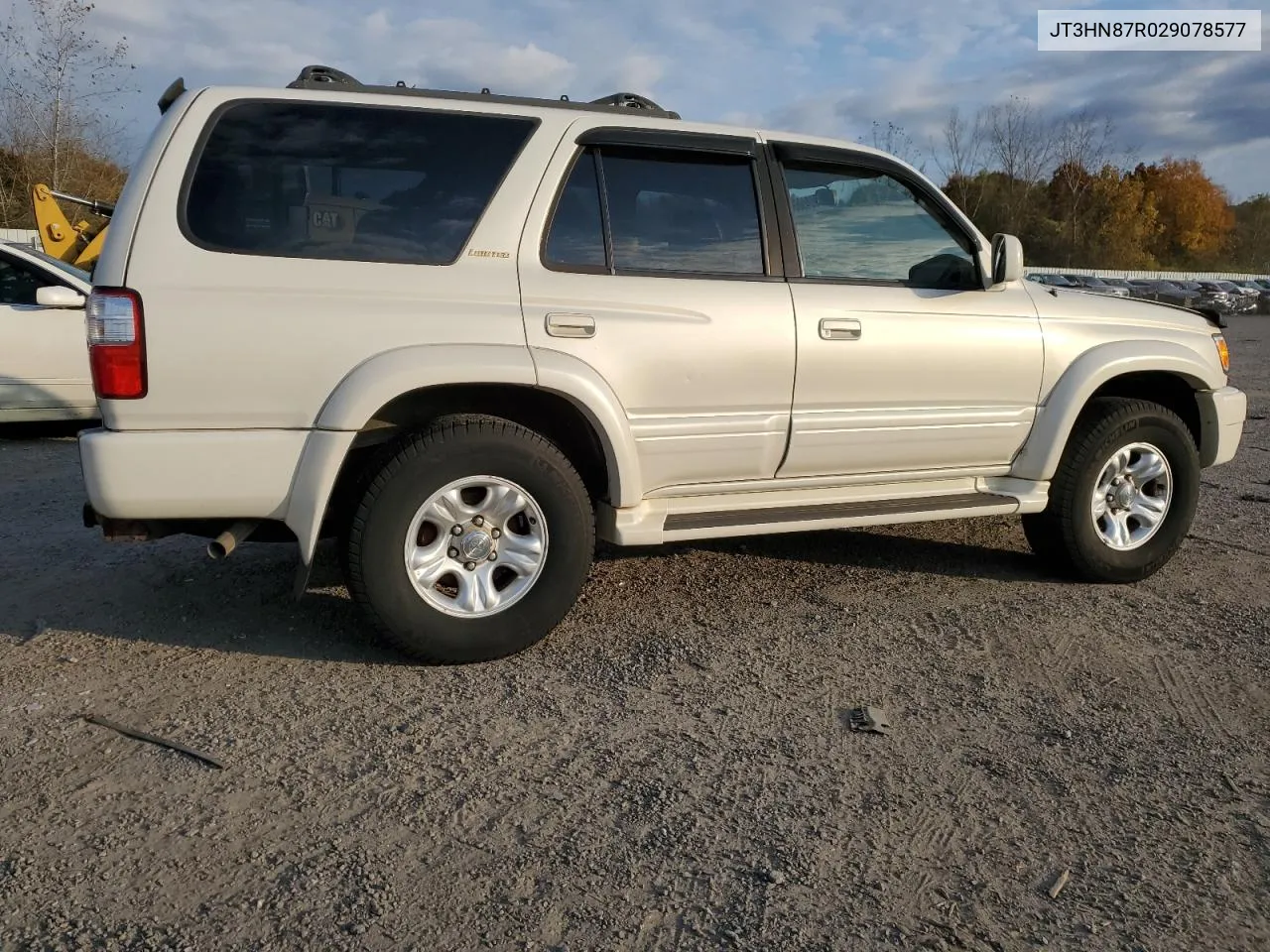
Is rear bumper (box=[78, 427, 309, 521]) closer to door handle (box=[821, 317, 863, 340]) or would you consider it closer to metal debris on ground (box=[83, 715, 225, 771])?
metal debris on ground (box=[83, 715, 225, 771])

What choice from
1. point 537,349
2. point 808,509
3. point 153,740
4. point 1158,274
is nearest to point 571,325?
point 537,349

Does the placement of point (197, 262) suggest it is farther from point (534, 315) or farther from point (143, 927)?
point (143, 927)

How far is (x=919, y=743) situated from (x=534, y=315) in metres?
1.92

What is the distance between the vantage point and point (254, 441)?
3.31m

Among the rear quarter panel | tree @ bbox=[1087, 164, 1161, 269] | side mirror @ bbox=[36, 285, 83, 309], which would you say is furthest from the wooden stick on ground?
tree @ bbox=[1087, 164, 1161, 269]

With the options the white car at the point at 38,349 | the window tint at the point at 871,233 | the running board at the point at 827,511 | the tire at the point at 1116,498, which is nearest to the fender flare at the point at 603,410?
the running board at the point at 827,511

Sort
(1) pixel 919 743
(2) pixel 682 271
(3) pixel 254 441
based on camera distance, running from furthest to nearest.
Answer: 1. (2) pixel 682 271
2. (3) pixel 254 441
3. (1) pixel 919 743

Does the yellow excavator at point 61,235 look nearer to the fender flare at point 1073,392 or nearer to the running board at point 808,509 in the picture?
the running board at point 808,509

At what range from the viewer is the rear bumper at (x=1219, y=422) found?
16.3 feet

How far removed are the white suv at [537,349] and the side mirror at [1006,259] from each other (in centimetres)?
1

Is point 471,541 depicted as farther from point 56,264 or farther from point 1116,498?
point 56,264

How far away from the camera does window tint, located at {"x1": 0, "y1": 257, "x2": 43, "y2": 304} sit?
25.9 feet

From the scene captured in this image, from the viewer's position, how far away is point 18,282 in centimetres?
796

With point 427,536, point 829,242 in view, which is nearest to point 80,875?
point 427,536
